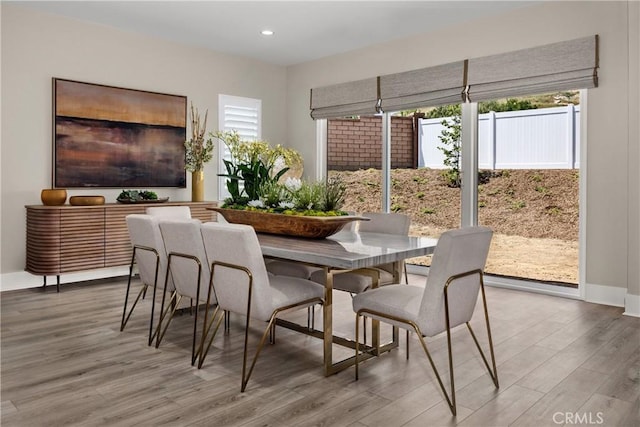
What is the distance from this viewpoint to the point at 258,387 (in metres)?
2.56

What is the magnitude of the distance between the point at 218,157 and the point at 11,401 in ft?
14.4

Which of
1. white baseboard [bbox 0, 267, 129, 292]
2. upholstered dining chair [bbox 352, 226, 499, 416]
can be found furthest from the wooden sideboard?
upholstered dining chair [bbox 352, 226, 499, 416]

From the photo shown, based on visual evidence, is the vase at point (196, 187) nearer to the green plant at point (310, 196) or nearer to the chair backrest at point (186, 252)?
the chair backrest at point (186, 252)

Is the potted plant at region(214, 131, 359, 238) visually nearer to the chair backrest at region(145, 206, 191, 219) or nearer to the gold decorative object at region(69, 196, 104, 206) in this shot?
the chair backrest at region(145, 206, 191, 219)

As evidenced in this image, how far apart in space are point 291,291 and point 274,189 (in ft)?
2.95

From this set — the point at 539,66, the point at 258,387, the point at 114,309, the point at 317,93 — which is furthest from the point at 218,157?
the point at 258,387

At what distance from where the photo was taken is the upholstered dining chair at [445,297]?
2242 mm

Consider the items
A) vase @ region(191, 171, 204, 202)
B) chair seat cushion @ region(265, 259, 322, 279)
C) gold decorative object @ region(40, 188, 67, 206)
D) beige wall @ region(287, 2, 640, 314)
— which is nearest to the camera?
chair seat cushion @ region(265, 259, 322, 279)

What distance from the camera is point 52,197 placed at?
4770mm

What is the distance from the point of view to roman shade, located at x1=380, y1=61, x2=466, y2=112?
5.26 m

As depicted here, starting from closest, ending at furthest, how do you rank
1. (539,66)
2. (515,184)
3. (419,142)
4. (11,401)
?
(11,401) < (539,66) < (515,184) < (419,142)

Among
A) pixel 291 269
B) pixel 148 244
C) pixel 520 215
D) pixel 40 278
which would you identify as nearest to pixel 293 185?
pixel 291 269

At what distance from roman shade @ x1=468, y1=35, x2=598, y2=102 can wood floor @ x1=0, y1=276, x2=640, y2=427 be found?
6.86ft

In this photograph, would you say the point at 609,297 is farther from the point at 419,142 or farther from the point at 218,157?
the point at 218,157
